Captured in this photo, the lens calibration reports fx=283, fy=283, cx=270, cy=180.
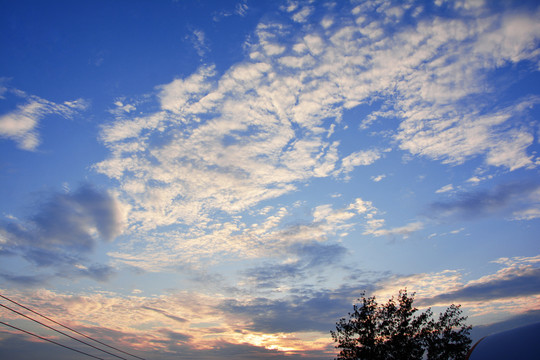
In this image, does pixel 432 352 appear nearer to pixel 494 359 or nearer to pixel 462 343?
pixel 462 343

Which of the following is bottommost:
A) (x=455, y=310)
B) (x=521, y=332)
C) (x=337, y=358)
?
(x=337, y=358)

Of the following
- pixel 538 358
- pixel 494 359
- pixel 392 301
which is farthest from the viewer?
pixel 392 301

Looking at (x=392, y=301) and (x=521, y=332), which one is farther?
(x=392, y=301)

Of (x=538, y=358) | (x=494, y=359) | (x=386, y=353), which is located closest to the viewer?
(x=538, y=358)

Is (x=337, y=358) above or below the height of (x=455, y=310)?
below

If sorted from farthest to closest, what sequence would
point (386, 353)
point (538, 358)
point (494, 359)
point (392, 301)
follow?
point (392, 301) < point (386, 353) < point (494, 359) < point (538, 358)

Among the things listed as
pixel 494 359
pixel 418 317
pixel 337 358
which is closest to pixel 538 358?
pixel 494 359

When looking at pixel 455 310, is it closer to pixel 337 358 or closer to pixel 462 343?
pixel 462 343

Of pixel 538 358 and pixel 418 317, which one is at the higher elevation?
pixel 418 317

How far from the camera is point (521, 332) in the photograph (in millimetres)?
30266

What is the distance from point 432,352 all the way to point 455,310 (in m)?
7.96

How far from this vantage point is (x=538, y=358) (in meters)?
25.9

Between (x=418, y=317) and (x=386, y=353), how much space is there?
770 centimetres

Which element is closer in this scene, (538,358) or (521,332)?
(538,358)
